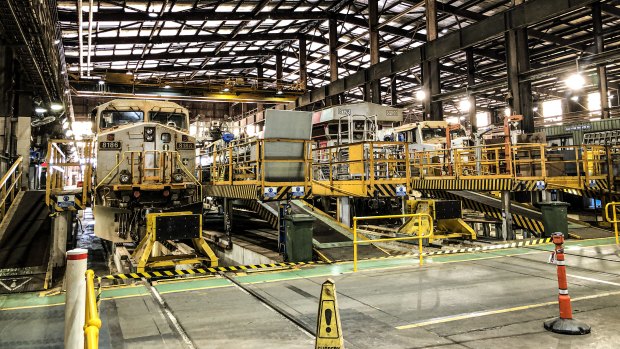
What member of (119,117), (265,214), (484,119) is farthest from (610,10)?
(484,119)

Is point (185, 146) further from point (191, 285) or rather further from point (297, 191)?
point (191, 285)

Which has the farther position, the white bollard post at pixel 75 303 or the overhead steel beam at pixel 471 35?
the overhead steel beam at pixel 471 35

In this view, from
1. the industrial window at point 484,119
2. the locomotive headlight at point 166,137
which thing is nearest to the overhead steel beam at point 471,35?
the locomotive headlight at point 166,137

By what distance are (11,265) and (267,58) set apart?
97.1 feet

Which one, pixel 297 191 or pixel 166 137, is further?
pixel 166 137

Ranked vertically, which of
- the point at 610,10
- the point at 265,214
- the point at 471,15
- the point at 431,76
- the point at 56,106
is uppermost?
Answer: the point at 471,15

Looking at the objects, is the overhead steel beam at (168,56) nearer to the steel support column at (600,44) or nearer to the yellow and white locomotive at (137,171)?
the yellow and white locomotive at (137,171)

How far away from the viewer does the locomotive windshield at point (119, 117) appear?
1152 centimetres

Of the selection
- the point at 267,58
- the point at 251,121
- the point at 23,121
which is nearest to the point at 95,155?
the point at 23,121

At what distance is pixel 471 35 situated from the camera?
18.8 meters

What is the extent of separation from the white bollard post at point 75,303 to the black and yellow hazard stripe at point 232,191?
6029 millimetres

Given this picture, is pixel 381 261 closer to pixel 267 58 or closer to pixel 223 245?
pixel 223 245

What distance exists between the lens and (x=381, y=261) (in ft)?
29.0

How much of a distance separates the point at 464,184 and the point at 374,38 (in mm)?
14526
